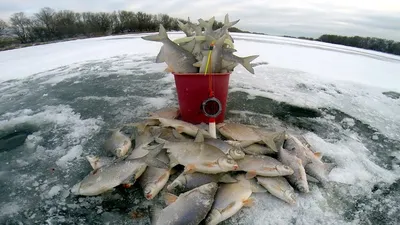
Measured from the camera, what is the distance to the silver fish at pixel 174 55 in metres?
2.57

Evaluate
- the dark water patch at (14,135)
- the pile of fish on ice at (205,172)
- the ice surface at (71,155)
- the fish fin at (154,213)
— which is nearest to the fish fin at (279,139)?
the pile of fish on ice at (205,172)

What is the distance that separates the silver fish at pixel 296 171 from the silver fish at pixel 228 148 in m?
0.36

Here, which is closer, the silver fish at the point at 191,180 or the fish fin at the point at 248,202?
the fish fin at the point at 248,202

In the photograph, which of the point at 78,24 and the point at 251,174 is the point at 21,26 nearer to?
the point at 78,24

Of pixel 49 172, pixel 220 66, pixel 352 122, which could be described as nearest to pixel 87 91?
pixel 49 172

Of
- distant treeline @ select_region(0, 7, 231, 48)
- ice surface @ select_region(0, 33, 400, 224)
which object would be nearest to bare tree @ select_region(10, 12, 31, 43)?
distant treeline @ select_region(0, 7, 231, 48)

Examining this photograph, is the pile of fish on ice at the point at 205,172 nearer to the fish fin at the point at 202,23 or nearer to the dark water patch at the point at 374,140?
the dark water patch at the point at 374,140

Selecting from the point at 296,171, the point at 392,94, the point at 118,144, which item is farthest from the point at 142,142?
the point at 392,94

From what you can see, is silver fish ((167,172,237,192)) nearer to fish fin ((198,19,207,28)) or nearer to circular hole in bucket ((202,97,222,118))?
circular hole in bucket ((202,97,222,118))

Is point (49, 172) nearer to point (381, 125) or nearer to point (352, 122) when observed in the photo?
point (352, 122)

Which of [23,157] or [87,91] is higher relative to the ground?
[87,91]

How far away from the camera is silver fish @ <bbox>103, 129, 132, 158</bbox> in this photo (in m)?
2.33

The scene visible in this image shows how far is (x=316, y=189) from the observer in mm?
2100

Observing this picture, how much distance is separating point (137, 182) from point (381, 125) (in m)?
2.82
